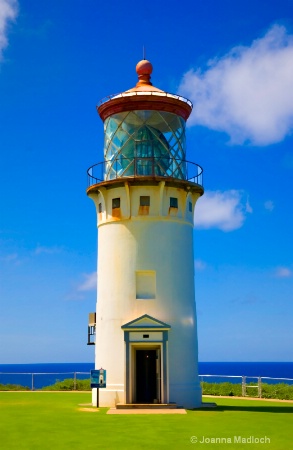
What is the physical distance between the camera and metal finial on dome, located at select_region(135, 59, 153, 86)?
25141 mm

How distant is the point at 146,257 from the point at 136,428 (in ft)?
25.9

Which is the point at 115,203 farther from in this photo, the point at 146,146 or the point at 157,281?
the point at 157,281

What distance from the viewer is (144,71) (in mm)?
25188

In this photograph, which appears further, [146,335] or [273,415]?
[146,335]

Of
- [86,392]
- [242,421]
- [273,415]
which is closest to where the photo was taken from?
[242,421]

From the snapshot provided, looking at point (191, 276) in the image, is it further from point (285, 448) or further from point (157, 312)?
point (285, 448)

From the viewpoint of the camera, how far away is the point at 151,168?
23156 millimetres

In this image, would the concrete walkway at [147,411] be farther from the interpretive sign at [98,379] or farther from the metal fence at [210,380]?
the metal fence at [210,380]

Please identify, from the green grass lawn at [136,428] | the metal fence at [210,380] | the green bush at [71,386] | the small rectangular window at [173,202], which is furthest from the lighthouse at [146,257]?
the green bush at [71,386]

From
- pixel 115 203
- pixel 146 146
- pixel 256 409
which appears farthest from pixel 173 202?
pixel 256 409

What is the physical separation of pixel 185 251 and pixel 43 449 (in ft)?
38.3

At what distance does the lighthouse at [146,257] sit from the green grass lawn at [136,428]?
173 centimetres

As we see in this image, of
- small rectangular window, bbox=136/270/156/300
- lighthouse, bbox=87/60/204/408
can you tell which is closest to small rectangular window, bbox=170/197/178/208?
lighthouse, bbox=87/60/204/408

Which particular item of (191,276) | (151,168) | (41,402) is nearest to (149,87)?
(151,168)
